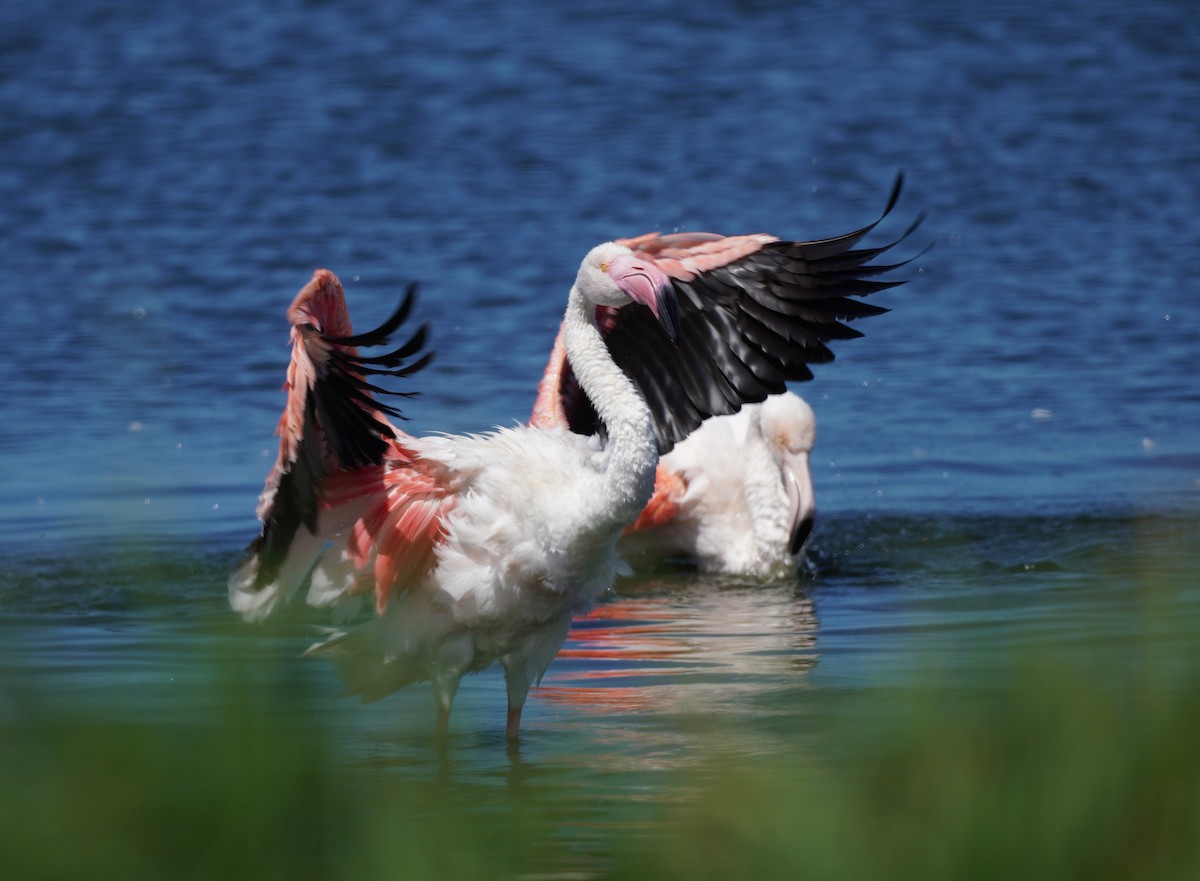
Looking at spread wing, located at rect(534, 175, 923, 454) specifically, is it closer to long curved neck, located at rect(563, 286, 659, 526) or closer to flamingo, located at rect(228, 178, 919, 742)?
flamingo, located at rect(228, 178, 919, 742)

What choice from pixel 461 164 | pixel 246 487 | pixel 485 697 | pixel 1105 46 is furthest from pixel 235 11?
pixel 485 697

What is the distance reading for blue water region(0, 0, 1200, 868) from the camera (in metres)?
5.98

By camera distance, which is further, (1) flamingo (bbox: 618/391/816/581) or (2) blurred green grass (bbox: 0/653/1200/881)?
(1) flamingo (bbox: 618/391/816/581)

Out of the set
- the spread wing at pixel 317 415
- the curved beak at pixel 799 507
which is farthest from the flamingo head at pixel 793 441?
the spread wing at pixel 317 415

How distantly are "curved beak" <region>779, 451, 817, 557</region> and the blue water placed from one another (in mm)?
198

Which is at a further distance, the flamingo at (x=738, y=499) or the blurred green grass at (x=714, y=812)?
the flamingo at (x=738, y=499)

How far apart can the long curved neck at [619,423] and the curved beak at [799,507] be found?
2680 millimetres

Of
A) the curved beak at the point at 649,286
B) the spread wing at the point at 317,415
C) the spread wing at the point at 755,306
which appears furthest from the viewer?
the spread wing at the point at 755,306

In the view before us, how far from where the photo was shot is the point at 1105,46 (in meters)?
19.7

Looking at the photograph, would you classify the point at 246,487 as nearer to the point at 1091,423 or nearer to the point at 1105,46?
the point at 1091,423

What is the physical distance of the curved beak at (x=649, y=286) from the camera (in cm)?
526

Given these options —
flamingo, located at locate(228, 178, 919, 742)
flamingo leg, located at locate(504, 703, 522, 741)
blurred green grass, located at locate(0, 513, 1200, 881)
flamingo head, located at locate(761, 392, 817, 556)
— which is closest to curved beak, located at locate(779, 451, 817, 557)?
→ flamingo head, located at locate(761, 392, 817, 556)

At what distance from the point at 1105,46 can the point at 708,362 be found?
593 inches

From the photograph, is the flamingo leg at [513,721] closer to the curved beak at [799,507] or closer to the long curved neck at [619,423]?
the long curved neck at [619,423]
